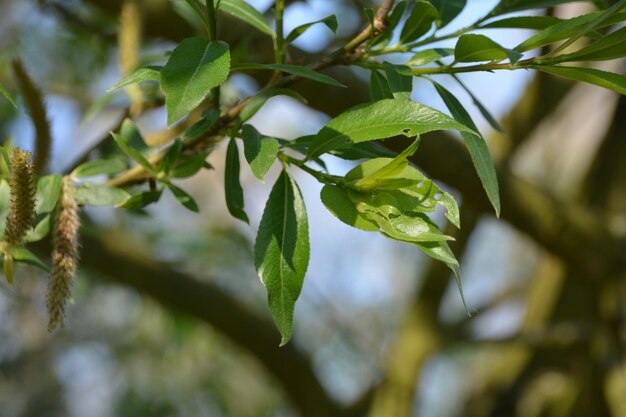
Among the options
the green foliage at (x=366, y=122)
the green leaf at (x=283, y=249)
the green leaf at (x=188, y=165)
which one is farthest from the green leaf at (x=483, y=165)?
the green leaf at (x=188, y=165)

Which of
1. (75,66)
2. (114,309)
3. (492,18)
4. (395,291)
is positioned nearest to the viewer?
(492,18)

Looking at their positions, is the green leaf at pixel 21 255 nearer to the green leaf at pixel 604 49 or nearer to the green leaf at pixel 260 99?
the green leaf at pixel 260 99

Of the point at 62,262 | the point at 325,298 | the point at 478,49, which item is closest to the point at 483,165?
the point at 478,49

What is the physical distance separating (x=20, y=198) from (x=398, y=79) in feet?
0.83

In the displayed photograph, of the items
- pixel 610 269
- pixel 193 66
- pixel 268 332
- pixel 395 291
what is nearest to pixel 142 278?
pixel 268 332

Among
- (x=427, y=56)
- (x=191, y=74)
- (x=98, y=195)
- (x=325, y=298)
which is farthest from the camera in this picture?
(x=325, y=298)

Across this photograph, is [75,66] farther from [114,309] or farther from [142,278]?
[114,309]

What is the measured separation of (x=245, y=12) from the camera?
60 centimetres

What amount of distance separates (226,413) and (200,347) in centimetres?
29

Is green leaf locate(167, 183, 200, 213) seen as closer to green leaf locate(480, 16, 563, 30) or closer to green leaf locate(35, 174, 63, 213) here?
green leaf locate(35, 174, 63, 213)

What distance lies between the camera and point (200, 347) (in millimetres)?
3070

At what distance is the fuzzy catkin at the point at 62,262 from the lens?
1.59 ft

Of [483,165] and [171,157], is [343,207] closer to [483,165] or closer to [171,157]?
[483,165]

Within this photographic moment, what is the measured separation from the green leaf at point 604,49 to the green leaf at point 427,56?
0.08m
